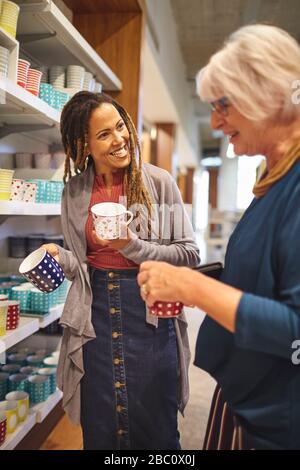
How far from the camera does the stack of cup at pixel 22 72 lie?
48.3 inches

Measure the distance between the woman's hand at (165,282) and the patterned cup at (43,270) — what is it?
1.00 feet

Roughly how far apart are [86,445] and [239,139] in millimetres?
868

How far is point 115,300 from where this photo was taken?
0.95 meters

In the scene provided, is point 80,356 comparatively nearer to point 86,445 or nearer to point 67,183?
point 86,445

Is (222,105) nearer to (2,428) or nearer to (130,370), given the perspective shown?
(130,370)

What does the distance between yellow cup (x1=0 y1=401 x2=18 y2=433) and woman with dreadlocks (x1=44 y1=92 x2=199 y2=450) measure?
1.67ft

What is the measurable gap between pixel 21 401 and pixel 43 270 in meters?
0.87

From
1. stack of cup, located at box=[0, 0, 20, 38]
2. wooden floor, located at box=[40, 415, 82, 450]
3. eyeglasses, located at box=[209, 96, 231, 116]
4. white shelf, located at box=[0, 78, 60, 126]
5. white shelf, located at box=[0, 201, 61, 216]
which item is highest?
stack of cup, located at box=[0, 0, 20, 38]

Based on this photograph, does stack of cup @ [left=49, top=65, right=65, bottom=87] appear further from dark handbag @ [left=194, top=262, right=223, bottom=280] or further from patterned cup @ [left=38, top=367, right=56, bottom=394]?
patterned cup @ [left=38, top=367, right=56, bottom=394]

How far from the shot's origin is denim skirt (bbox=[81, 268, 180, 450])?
0.95m

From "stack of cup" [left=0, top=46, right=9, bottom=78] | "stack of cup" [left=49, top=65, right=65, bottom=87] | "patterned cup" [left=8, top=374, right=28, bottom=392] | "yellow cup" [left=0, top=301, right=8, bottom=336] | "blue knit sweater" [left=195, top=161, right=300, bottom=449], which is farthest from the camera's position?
"patterned cup" [left=8, top=374, right=28, bottom=392]

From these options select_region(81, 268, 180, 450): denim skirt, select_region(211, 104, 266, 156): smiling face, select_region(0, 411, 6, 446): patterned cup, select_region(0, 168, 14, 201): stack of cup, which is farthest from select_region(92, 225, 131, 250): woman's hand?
select_region(0, 411, 6, 446): patterned cup

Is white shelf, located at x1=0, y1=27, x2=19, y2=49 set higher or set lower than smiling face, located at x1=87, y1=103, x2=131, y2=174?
higher

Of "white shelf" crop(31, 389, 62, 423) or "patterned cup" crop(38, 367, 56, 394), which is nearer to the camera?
"white shelf" crop(31, 389, 62, 423)
